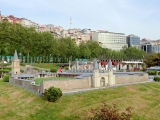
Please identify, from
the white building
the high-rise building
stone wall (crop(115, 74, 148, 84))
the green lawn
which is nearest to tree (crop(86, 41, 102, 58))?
stone wall (crop(115, 74, 148, 84))

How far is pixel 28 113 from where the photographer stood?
52.7 feet

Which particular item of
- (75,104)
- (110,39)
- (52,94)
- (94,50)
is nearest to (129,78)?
(75,104)

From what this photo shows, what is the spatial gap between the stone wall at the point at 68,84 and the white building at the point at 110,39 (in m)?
136

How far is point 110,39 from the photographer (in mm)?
165500

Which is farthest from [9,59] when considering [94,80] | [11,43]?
[94,80]

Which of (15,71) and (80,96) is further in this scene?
(15,71)

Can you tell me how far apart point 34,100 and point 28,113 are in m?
2.06

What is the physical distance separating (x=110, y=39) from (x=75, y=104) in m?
152

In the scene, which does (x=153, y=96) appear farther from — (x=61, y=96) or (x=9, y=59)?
(x=9, y=59)

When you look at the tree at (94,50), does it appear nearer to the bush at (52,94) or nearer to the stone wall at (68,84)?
the stone wall at (68,84)

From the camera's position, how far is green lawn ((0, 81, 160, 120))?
1582 cm

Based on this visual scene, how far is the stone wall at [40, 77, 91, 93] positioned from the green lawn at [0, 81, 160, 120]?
132 cm

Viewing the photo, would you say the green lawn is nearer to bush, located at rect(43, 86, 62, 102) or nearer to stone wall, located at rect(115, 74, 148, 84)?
bush, located at rect(43, 86, 62, 102)

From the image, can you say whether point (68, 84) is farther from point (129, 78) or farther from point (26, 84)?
point (129, 78)
